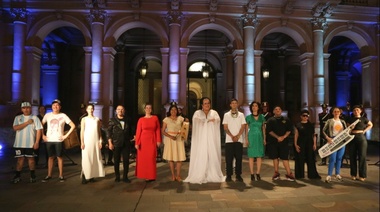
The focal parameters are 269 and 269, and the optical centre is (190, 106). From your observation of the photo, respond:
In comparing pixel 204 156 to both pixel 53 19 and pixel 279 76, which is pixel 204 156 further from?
pixel 279 76

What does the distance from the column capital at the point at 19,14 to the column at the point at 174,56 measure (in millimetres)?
6885

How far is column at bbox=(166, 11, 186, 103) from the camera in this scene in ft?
43.1

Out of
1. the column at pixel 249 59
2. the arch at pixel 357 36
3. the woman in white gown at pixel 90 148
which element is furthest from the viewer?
the arch at pixel 357 36

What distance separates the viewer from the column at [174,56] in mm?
13148

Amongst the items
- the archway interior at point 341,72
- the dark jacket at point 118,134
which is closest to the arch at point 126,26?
the dark jacket at point 118,134

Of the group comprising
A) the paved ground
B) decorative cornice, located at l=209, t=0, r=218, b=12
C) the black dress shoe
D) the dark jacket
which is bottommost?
the paved ground

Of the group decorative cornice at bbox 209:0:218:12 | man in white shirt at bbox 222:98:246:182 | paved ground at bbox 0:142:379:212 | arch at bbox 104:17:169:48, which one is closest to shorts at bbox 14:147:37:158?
paved ground at bbox 0:142:379:212

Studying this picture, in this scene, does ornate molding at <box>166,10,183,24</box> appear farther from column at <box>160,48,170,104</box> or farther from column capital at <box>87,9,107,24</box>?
column capital at <box>87,9,107,24</box>

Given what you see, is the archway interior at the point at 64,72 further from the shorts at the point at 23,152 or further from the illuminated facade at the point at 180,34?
the shorts at the point at 23,152

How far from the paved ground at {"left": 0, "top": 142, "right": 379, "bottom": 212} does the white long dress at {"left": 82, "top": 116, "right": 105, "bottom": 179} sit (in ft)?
0.92

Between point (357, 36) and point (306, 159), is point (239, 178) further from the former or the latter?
point (357, 36)

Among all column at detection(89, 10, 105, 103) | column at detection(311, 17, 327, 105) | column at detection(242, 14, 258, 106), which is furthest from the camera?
column at detection(311, 17, 327, 105)

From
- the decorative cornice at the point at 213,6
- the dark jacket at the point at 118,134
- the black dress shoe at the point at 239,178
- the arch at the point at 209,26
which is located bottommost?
the black dress shoe at the point at 239,178

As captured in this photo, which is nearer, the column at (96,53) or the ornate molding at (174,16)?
the column at (96,53)
